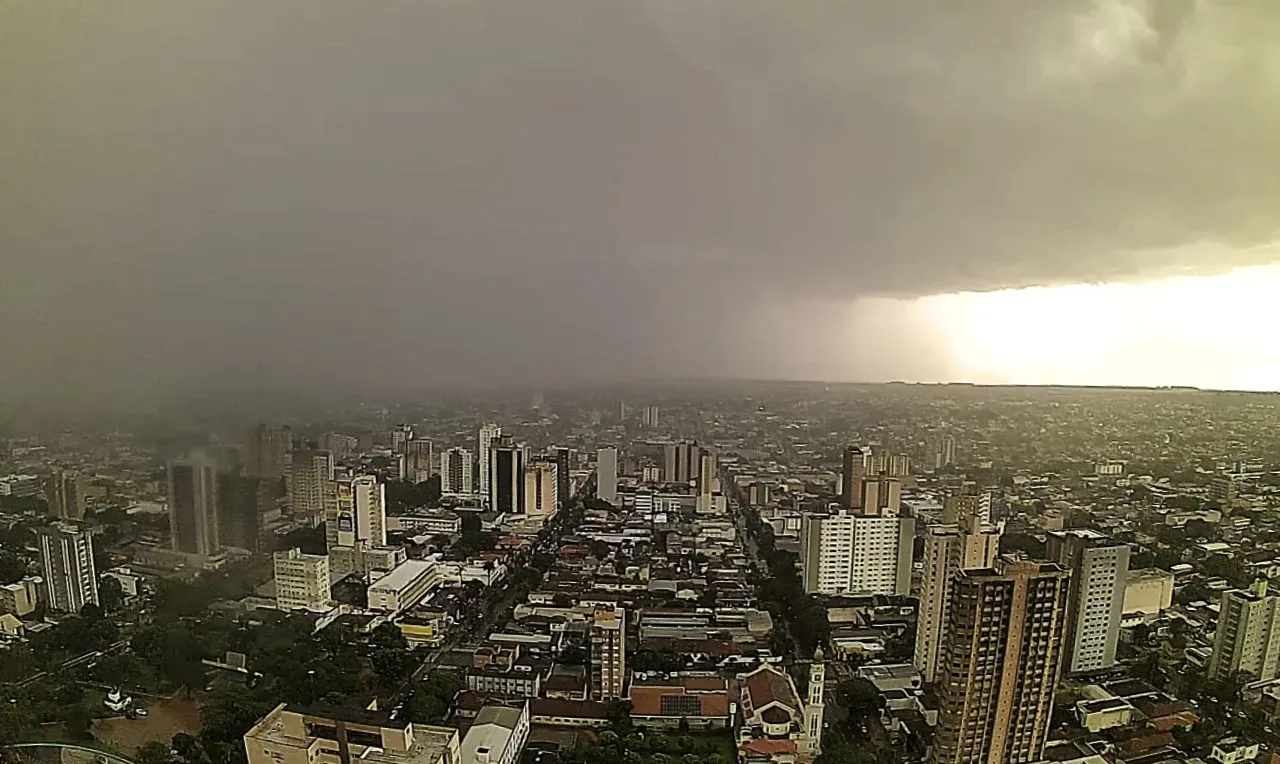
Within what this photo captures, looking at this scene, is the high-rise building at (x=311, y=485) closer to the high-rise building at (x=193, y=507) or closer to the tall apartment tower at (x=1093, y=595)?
the high-rise building at (x=193, y=507)

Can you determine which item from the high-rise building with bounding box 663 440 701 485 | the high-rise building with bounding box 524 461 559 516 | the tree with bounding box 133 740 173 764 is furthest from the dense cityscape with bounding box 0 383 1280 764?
the high-rise building with bounding box 524 461 559 516

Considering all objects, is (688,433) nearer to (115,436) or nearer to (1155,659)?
(1155,659)

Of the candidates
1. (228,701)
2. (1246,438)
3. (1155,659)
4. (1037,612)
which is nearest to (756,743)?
(1037,612)

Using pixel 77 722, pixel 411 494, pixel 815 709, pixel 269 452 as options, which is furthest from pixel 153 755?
pixel 815 709

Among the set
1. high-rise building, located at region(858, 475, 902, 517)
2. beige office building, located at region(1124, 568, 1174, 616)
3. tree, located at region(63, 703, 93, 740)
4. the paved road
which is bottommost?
tree, located at region(63, 703, 93, 740)

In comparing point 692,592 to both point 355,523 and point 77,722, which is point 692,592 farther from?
point 77,722

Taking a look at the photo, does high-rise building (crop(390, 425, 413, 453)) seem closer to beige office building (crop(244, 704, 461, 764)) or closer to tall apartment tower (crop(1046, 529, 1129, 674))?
beige office building (crop(244, 704, 461, 764))

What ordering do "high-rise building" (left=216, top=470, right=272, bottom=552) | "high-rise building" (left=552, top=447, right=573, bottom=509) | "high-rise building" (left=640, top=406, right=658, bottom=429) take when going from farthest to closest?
"high-rise building" (left=552, top=447, right=573, bottom=509), "high-rise building" (left=640, top=406, right=658, bottom=429), "high-rise building" (left=216, top=470, right=272, bottom=552)
